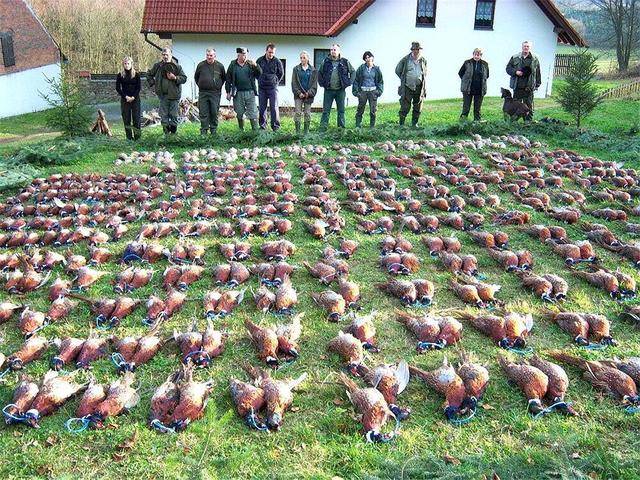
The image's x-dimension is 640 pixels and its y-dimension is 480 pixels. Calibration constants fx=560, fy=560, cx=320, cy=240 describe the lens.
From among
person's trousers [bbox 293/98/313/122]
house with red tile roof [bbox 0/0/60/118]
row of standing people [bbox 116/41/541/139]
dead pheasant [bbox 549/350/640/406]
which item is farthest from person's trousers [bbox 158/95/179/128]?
house with red tile roof [bbox 0/0/60/118]

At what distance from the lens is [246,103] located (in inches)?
561

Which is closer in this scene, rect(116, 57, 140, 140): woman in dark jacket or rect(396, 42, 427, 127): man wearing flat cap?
rect(116, 57, 140, 140): woman in dark jacket

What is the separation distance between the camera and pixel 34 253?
6.93 m

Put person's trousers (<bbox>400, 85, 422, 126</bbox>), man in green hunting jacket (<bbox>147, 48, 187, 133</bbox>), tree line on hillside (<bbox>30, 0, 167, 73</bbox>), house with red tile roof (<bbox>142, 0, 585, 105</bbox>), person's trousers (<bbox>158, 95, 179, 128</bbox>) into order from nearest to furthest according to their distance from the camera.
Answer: man in green hunting jacket (<bbox>147, 48, 187, 133</bbox>)
person's trousers (<bbox>158, 95, 179, 128</bbox>)
person's trousers (<bbox>400, 85, 422, 126</bbox>)
house with red tile roof (<bbox>142, 0, 585, 105</bbox>)
tree line on hillside (<bbox>30, 0, 167, 73</bbox>)

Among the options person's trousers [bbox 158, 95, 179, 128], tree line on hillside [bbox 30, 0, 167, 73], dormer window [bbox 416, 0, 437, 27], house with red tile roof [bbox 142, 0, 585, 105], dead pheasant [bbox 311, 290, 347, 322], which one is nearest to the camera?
dead pheasant [bbox 311, 290, 347, 322]

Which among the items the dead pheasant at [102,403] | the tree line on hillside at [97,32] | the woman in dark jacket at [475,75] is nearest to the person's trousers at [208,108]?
the woman in dark jacket at [475,75]

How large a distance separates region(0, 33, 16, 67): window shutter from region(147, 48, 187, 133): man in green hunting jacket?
76.4 feet

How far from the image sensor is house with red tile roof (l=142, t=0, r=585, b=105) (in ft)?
79.9

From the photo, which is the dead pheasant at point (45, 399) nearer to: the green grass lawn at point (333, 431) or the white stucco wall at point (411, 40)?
the green grass lawn at point (333, 431)

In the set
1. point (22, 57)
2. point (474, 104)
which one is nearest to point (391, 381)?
point (474, 104)

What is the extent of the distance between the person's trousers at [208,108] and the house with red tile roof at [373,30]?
1136 centimetres

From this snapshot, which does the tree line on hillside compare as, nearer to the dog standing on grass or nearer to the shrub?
the shrub

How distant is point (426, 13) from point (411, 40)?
4.54 feet

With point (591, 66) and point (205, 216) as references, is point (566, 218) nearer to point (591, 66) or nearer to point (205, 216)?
point (205, 216)
